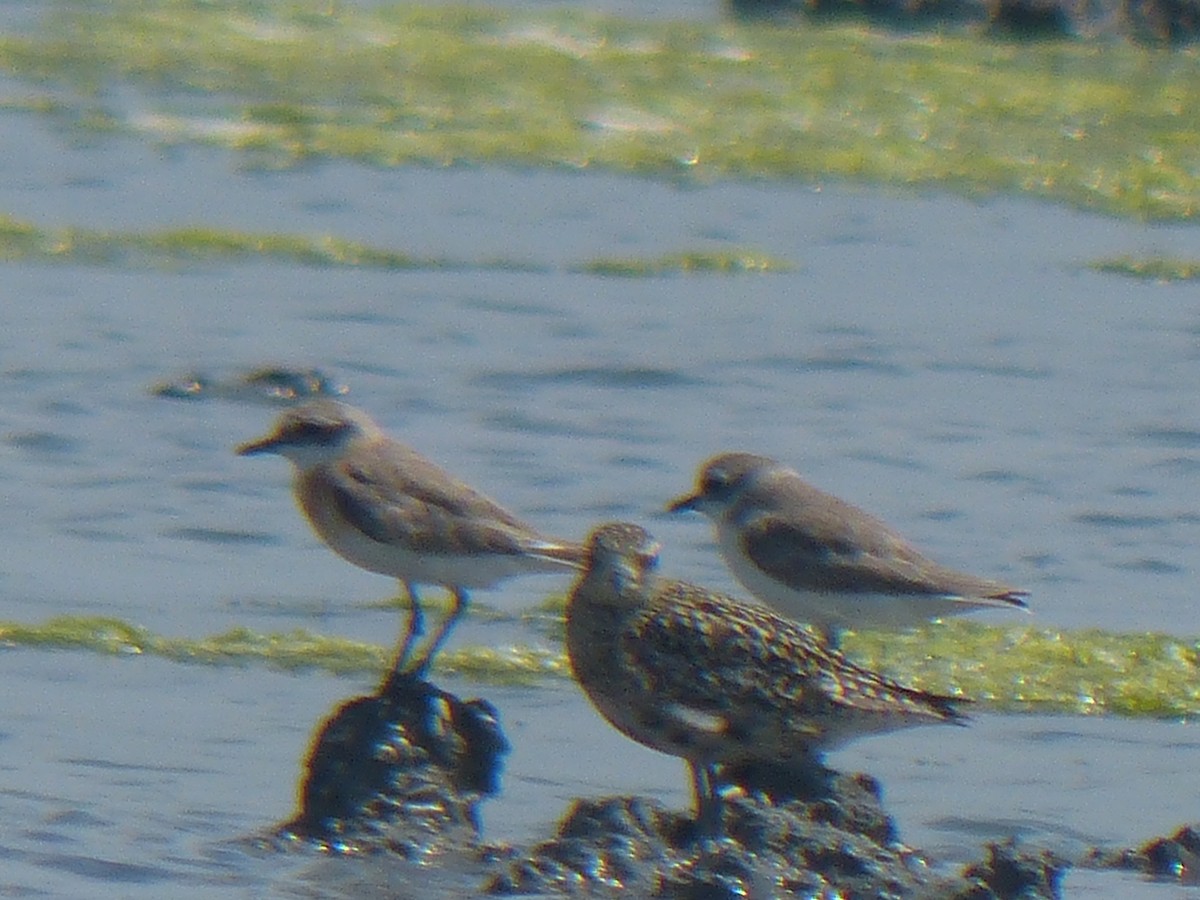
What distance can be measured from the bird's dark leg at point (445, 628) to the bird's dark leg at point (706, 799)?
119 cm

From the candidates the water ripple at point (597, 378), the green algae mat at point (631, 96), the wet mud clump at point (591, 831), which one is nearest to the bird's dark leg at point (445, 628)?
the wet mud clump at point (591, 831)

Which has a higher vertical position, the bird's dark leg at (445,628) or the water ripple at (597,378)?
the bird's dark leg at (445,628)

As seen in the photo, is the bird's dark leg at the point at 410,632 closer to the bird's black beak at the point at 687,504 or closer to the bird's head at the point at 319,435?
the bird's head at the point at 319,435

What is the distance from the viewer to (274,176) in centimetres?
1598

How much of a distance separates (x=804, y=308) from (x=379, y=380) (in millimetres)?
2550

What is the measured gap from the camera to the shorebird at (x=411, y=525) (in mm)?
7117

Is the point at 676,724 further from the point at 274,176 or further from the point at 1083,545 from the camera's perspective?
the point at 274,176

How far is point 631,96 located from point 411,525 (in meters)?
11.3

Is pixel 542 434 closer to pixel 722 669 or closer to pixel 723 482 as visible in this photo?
pixel 723 482

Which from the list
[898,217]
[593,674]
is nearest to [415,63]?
[898,217]

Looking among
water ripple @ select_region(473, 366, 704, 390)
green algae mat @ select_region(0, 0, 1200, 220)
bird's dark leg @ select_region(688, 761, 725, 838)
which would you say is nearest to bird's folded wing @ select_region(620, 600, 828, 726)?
bird's dark leg @ select_region(688, 761, 725, 838)

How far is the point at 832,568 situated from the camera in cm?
767

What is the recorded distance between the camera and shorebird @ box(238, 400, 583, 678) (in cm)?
712

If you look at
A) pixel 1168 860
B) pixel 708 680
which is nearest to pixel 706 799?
pixel 708 680
